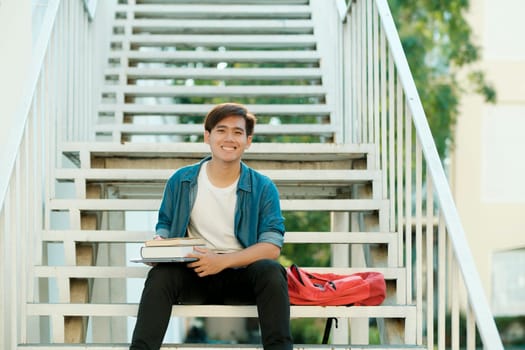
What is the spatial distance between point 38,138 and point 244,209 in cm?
86

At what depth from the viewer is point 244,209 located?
3336mm

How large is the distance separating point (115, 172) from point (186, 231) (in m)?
0.72

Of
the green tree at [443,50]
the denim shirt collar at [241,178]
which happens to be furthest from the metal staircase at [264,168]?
the green tree at [443,50]

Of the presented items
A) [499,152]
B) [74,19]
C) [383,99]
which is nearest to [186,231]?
[383,99]

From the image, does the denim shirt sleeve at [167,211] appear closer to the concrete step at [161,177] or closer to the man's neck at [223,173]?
the man's neck at [223,173]

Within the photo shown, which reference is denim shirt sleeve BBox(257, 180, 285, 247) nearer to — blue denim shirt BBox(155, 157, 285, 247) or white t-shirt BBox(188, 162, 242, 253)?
blue denim shirt BBox(155, 157, 285, 247)

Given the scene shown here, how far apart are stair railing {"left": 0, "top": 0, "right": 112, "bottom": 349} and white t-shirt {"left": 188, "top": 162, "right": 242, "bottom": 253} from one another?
1.89ft

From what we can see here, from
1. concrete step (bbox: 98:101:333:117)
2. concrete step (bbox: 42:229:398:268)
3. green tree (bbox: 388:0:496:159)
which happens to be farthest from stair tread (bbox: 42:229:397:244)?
green tree (bbox: 388:0:496:159)

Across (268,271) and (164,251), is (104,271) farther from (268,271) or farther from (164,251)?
(268,271)

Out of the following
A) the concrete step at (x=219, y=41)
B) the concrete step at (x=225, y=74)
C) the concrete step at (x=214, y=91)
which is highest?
the concrete step at (x=219, y=41)

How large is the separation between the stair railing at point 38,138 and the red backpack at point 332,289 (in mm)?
912

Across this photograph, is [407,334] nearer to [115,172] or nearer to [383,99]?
[383,99]

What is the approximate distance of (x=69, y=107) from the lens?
430 centimetres

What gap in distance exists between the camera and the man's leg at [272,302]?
299cm
